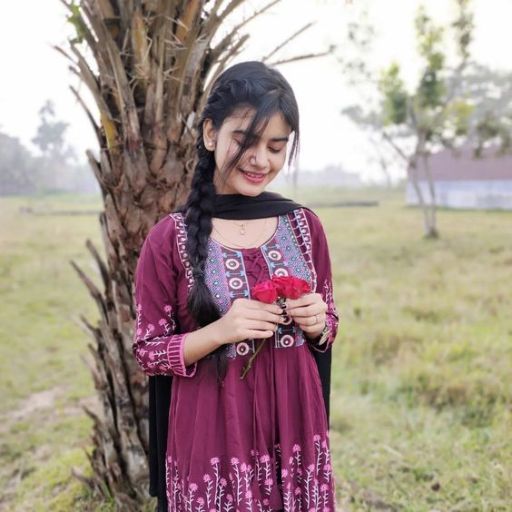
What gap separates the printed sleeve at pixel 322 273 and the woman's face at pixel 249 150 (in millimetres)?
200

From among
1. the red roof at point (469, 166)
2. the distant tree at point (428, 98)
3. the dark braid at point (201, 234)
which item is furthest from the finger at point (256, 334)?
the red roof at point (469, 166)

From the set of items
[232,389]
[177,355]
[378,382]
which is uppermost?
[177,355]

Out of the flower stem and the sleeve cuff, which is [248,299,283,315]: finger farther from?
the sleeve cuff

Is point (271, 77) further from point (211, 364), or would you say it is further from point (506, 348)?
point (506, 348)

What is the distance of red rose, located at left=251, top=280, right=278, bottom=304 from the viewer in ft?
3.58

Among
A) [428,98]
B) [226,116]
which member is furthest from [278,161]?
[428,98]

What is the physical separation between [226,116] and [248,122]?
0.06 meters

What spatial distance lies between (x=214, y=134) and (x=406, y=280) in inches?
269

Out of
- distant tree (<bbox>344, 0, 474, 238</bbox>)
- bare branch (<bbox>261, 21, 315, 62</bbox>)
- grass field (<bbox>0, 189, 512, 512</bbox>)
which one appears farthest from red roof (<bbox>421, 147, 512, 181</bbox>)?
A: bare branch (<bbox>261, 21, 315, 62</bbox>)

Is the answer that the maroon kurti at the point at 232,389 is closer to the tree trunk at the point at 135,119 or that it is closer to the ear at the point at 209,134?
the ear at the point at 209,134

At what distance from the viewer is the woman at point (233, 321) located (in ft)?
3.91

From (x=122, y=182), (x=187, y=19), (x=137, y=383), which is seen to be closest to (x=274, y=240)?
(x=122, y=182)

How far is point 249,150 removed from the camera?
1.20 meters

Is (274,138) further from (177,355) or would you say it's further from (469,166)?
(469,166)
